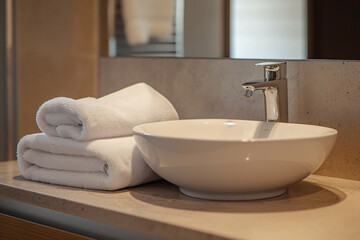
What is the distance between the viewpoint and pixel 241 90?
135 cm

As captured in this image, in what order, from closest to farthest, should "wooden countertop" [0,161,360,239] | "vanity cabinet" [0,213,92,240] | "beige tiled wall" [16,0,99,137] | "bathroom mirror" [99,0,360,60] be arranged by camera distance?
"wooden countertop" [0,161,360,239] → "vanity cabinet" [0,213,92,240] → "bathroom mirror" [99,0,360,60] → "beige tiled wall" [16,0,99,137]

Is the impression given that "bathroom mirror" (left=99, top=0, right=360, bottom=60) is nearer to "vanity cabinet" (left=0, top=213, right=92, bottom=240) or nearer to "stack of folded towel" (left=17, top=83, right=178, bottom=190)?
"stack of folded towel" (left=17, top=83, right=178, bottom=190)

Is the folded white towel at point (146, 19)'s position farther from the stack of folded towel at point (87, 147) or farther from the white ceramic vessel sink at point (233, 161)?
the white ceramic vessel sink at point (233, 161)

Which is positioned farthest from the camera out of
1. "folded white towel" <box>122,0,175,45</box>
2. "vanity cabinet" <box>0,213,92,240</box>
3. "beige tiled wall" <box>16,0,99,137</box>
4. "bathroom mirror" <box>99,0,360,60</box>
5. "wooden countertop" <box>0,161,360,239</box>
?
"beige tiled wall" <box>16,0,99,137</box>

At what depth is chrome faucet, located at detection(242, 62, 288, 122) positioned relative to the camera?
1182 mm

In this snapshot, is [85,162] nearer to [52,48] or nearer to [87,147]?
[87,147]

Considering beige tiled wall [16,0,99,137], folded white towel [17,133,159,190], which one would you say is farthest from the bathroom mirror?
folded white towel [17,133,159,190]

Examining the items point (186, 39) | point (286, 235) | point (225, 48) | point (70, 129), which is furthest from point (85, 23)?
point (286, 235)

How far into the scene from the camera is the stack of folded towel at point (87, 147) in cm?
107

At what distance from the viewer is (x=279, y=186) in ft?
3.25

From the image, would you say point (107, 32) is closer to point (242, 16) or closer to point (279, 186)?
point (242, 16)

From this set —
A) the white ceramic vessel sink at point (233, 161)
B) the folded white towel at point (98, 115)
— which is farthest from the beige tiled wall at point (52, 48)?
the white ceramic vessel sink at point (233, 161)

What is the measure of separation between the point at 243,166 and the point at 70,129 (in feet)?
1.29

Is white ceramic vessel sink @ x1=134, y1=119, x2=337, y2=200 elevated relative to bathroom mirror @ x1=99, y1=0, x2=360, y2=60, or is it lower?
lower
